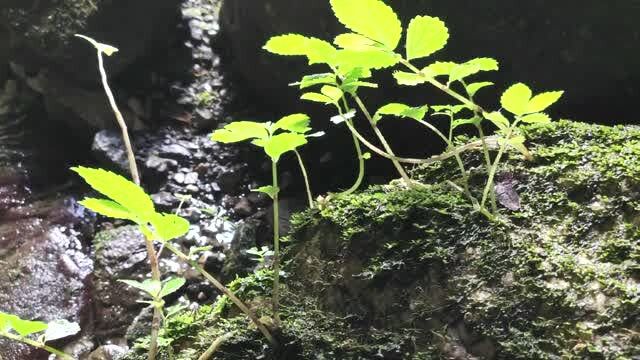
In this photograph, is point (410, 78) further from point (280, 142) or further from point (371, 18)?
point (280, 142)

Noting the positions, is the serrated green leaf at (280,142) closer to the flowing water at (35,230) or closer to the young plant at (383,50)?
the young plant at (383,50)

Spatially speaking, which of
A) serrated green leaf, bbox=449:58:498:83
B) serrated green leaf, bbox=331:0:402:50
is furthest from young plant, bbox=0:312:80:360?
serrated green leaf, bbox=449:58:498:83

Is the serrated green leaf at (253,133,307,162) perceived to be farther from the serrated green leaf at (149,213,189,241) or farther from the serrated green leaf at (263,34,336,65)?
the serrated green leaf at (149,213,189,241)

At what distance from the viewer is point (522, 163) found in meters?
1.31

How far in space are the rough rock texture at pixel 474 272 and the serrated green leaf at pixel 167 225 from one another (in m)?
0.35

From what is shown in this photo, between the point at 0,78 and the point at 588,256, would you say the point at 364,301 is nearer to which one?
the point at 588,256

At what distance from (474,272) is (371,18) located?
1.85 feet

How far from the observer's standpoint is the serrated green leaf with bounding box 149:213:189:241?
881 millimetres

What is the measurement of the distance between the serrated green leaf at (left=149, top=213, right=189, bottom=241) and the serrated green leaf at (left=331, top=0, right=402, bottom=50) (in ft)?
1.63

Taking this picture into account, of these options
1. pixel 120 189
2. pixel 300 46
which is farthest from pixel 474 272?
pixel 120 189

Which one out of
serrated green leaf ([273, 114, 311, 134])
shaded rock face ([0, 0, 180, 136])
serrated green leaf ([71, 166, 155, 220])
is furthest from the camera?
shaded rock face ([0, 0, 180, 136])

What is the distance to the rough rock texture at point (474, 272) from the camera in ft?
3.10

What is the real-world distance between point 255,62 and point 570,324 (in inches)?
139

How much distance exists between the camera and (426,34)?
1049 millimetres
